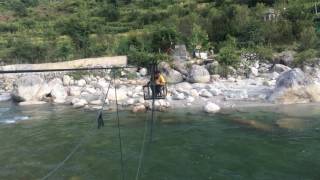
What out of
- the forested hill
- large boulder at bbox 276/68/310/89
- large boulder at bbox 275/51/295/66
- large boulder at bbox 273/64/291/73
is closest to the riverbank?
large boulder at bbox 276/68/310/89

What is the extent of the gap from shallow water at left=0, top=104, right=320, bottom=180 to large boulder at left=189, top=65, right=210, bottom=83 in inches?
253

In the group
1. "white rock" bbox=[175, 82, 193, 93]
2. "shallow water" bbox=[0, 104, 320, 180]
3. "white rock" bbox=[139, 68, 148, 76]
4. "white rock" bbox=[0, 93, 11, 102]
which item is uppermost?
"white rock" bbox=[139, 68, 148, 76]

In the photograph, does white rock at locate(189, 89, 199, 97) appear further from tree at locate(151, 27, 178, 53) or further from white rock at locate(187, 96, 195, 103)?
tree at locate(151, 27, 178, 53)

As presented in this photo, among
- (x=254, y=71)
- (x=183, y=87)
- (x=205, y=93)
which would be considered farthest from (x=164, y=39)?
(x=205, y=93)

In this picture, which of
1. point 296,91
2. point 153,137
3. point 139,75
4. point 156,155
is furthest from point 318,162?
point 139,75

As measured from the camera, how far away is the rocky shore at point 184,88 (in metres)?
19.4

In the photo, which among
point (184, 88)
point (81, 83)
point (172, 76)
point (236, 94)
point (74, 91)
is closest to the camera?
point (236, 94)

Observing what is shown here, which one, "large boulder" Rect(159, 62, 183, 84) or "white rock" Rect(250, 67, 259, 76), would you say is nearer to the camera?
"large boulder" Rect(159, 62, 183, 84)

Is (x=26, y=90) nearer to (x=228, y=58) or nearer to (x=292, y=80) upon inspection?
(x=228, y=58)

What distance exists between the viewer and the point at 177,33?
31.5 m

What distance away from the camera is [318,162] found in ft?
38.4

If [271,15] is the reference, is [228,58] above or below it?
below

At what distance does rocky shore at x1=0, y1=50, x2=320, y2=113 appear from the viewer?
63.7ft

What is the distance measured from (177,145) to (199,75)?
11.4 m
